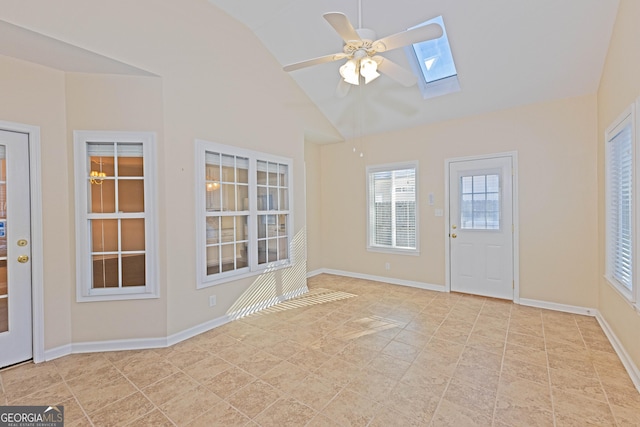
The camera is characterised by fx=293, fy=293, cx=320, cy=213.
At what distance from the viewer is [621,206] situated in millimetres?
2834

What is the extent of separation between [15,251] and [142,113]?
5.43 feet

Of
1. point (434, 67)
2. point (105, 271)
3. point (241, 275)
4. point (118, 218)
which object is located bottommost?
point (241, 275)

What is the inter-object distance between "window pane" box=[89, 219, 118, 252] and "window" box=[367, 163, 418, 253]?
155 inches

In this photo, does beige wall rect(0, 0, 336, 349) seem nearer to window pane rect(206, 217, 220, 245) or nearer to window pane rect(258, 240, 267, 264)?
window pane rect(206, 217, 220, 245)

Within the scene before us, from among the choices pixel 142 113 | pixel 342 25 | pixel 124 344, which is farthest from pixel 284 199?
pixel 342 25

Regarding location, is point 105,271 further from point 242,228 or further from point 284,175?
point 284,175

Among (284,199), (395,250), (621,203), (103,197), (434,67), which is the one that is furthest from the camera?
(395,250)

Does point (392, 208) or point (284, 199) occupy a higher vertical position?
point (284, 199)

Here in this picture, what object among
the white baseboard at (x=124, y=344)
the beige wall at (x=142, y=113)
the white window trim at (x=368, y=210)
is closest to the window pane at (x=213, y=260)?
the beige wall at (x=142, y=113)

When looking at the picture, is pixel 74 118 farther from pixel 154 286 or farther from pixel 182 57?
pixel 154 286

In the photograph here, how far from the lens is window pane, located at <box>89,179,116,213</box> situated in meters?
2.91

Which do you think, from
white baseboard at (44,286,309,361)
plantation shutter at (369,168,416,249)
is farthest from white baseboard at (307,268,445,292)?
white baseboard at (44,286,309,361)

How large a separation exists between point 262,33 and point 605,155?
4.32m

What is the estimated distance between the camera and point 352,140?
222 inches
